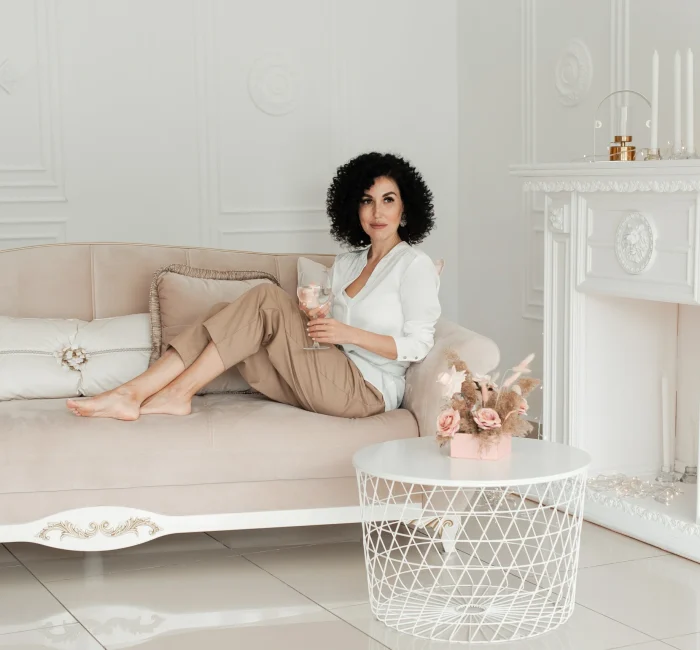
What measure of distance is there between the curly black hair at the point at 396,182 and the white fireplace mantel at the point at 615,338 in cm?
35

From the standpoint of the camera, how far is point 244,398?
335cm

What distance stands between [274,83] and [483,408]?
2759 mm

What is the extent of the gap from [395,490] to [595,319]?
96 cm

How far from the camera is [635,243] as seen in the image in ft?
10.3

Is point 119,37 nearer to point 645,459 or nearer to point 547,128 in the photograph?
point 547,128

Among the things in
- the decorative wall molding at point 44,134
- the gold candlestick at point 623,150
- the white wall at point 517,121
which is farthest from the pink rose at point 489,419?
the decorative wall molding at point 44,134

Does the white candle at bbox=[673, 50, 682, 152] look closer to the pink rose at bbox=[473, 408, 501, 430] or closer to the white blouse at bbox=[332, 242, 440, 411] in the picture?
the white blouse at bbox=[332, 242, 440, 411]

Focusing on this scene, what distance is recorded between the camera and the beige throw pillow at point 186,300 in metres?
3.43

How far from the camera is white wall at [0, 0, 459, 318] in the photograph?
4500mm

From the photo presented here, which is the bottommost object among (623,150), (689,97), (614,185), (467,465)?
(467,465)

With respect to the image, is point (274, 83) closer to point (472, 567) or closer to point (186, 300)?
point (186, 300)

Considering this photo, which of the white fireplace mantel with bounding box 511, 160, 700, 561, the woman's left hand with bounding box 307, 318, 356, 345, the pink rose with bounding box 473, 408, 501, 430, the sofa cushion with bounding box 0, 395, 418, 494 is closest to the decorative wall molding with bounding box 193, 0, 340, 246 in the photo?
the white fireplace mantel with bounding box 511, 160, 700, 561

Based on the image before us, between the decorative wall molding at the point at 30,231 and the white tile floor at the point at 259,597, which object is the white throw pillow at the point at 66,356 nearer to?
the white tile floor at the point at 259,597

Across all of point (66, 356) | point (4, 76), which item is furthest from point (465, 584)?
point (4, 76)
